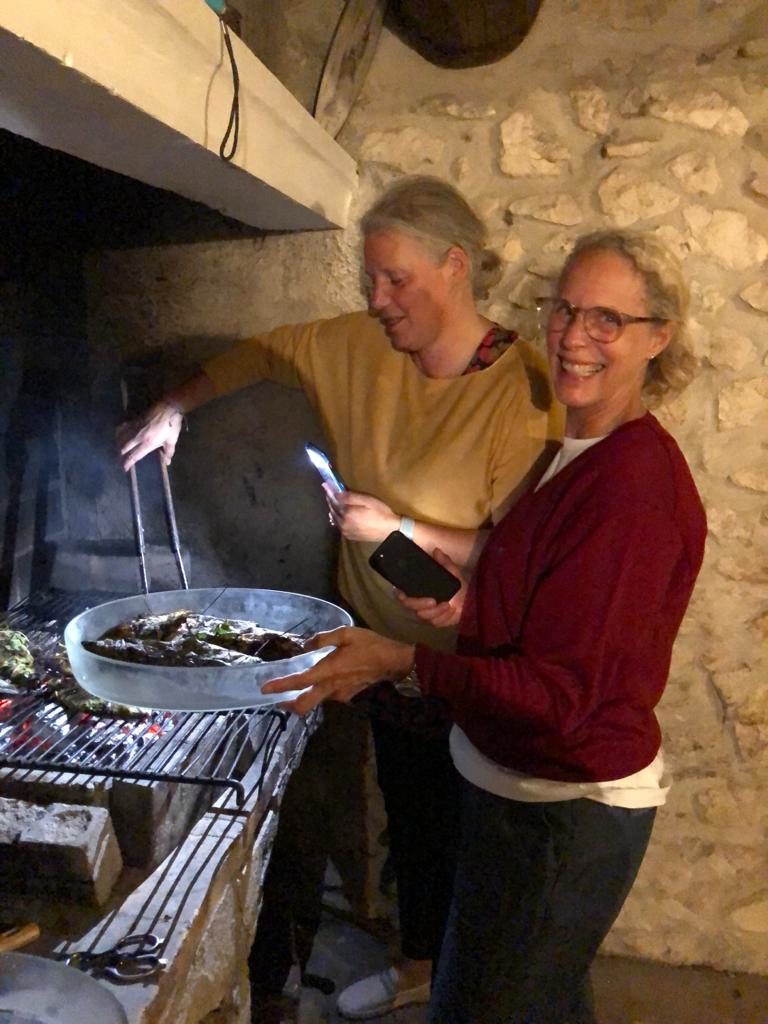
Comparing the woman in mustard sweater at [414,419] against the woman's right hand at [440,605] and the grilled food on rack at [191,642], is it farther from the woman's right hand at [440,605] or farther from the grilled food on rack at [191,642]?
the grilled food on rack at [191,642]

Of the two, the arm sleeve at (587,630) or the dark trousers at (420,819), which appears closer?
the arm sleeve at (587,630)

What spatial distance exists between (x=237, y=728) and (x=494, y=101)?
141 cm

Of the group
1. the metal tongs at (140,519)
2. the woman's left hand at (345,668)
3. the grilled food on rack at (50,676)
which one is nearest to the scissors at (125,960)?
the woman's left hand at (345,668)

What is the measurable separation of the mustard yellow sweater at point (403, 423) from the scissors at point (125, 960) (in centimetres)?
81

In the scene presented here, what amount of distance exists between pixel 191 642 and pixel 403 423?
613mm

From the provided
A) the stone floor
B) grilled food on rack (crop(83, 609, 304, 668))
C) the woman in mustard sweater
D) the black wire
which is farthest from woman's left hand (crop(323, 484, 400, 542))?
the stone floor

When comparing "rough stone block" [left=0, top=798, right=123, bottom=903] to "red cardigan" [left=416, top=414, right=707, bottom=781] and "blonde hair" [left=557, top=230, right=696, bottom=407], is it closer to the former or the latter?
"red cardigan" [left=416, top=414, right=707, bottom=781]

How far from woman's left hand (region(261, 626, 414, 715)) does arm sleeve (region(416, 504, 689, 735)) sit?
0.11 meters

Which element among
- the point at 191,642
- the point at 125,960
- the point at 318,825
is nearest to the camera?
the point at 125,960

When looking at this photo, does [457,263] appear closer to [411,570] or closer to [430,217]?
[430,217]

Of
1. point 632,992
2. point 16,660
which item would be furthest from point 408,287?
point 632,992

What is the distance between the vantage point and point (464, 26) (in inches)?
61.3

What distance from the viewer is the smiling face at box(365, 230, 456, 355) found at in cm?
141

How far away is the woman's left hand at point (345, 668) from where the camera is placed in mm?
1091
